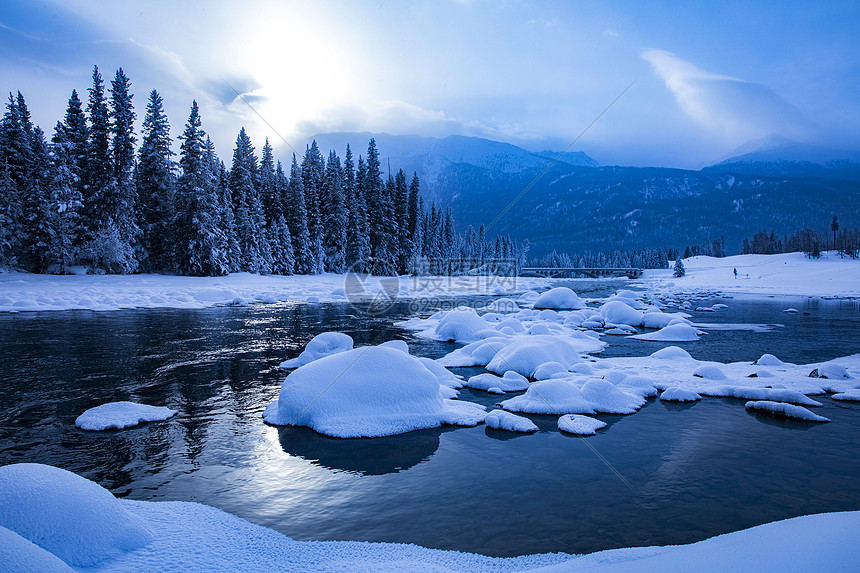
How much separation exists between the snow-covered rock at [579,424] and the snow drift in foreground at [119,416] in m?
7.66

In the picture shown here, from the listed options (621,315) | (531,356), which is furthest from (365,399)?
(621,315)

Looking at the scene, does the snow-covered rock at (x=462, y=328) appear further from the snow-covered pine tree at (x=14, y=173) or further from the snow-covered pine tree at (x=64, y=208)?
the snow-covered pine tree at (x=14, y=173)

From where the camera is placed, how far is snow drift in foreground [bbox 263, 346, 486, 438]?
28.5 feet

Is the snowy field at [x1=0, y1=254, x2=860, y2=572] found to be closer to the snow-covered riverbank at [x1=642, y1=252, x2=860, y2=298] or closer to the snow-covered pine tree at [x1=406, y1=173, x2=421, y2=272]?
the snow-covered riverbank at [x1=642, y1=252, x2=860, y2=298]

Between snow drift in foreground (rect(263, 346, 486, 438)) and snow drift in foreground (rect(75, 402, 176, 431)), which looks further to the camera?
snow drift in foreground (rect(263, 346, 486, 438))

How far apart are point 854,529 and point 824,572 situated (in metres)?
0.72

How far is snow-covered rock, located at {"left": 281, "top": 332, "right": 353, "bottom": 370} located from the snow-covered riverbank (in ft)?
177

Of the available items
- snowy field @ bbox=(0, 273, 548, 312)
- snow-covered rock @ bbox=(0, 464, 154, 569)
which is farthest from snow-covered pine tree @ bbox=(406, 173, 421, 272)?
snow-covered rock @ bbox=(0, 464, 154, 569)

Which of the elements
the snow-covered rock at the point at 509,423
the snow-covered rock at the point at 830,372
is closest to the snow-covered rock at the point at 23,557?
the snow-covered rock at the point at 509,423

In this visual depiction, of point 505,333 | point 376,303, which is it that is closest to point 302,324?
point 505,333

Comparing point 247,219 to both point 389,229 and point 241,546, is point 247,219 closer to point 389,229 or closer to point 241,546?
point 389,229

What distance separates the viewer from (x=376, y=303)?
34844 millimetres

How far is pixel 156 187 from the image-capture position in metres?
40.2

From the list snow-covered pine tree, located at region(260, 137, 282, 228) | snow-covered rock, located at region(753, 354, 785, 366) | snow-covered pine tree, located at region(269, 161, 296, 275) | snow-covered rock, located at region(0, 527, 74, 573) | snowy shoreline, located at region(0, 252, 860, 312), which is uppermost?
snow-covered pine tree, located at region(260, 137, 282, 228)
